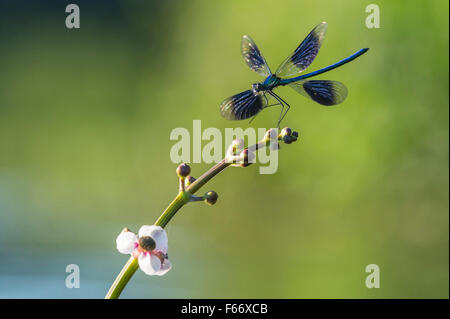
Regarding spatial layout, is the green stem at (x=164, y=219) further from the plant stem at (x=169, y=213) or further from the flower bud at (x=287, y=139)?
the flower bud at (x=287, y=139)

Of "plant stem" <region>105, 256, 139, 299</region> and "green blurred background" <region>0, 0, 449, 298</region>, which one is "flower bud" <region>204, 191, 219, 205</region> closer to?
"plant stem" <region>105, 256, 139, 299</region>

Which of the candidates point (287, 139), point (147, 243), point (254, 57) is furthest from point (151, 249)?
point (254, 57)

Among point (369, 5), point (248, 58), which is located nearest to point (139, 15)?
point (369, 5)

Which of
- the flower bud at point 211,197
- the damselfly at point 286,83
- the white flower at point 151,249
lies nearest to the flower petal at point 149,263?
the white flower at point 151,249

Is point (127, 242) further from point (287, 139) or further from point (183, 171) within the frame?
point (287, 139)

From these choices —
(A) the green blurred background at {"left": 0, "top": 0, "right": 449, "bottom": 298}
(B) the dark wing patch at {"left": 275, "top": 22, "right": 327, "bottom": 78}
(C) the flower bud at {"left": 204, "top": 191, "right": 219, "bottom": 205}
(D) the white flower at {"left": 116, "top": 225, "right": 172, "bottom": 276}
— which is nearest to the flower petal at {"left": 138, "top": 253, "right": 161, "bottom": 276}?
(D) the white flower at {"left": 116, "top": 225, "right": 172, "bottom": 276}

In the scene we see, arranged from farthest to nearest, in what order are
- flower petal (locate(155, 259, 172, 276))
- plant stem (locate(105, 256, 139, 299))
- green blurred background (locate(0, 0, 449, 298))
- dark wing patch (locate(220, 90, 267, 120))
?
green blurred background (locate(0, 0, 449, 298))
dark wing patch (locate(220, 90, 267, 120))
flower petal (locate(155, 259, 172, 276))
plant stem (locate(105, 256, 139, 299))
